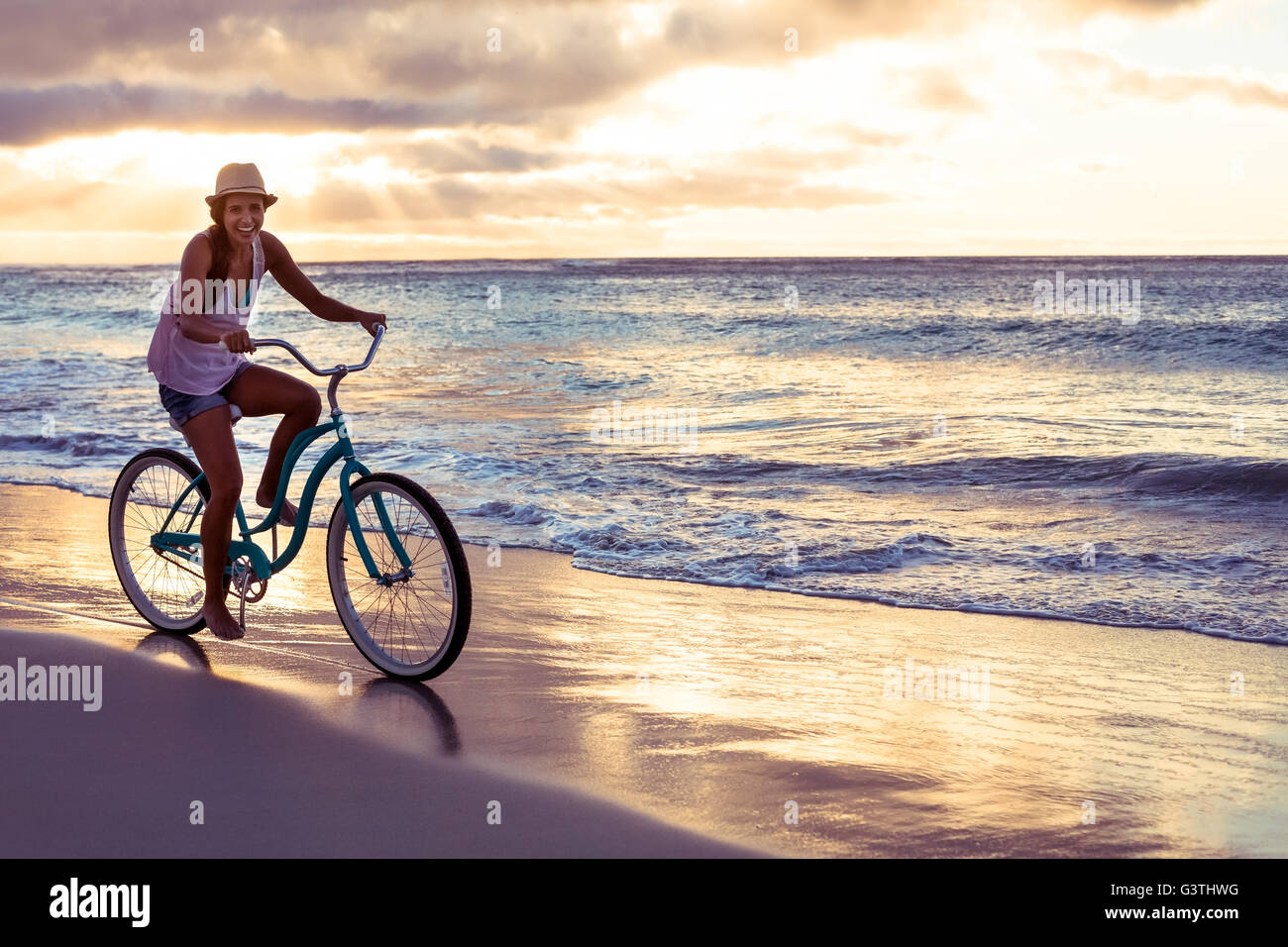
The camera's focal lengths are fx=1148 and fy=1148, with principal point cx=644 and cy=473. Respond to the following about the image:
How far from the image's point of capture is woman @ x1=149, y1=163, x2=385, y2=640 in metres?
4.38

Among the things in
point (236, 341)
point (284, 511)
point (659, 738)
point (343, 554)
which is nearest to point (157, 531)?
point (284, 511)

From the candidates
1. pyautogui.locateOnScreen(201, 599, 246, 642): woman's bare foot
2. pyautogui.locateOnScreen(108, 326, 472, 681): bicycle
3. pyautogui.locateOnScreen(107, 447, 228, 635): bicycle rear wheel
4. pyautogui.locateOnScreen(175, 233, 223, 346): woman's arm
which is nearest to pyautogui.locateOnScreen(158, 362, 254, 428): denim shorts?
pyautogui.locateOnScreen(108, 326, 472, 681): bicycle

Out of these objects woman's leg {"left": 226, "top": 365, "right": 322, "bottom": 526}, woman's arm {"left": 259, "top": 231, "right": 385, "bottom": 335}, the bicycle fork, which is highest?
woman's arm {"left": 259, "top": 231, "right": 385, "bottom": 335}

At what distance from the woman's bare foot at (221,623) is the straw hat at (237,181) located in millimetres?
1670

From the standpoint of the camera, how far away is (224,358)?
4.63 metres

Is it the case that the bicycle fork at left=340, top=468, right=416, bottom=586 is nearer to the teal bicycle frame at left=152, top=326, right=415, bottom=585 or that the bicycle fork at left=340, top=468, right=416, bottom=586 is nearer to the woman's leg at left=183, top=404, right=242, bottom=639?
the teal bicycle frame at left=152, top=326, right=415, bottom=585

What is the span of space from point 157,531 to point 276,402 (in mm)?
1272

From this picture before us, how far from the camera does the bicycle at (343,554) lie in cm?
446

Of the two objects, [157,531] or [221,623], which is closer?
[221,623]

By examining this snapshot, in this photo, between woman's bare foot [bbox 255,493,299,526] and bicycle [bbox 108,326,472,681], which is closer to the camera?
bicycle [bbox 108,326,472,681]

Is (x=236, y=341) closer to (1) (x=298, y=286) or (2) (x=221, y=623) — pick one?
(1) (x=298, y=286)

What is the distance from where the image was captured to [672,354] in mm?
24844
